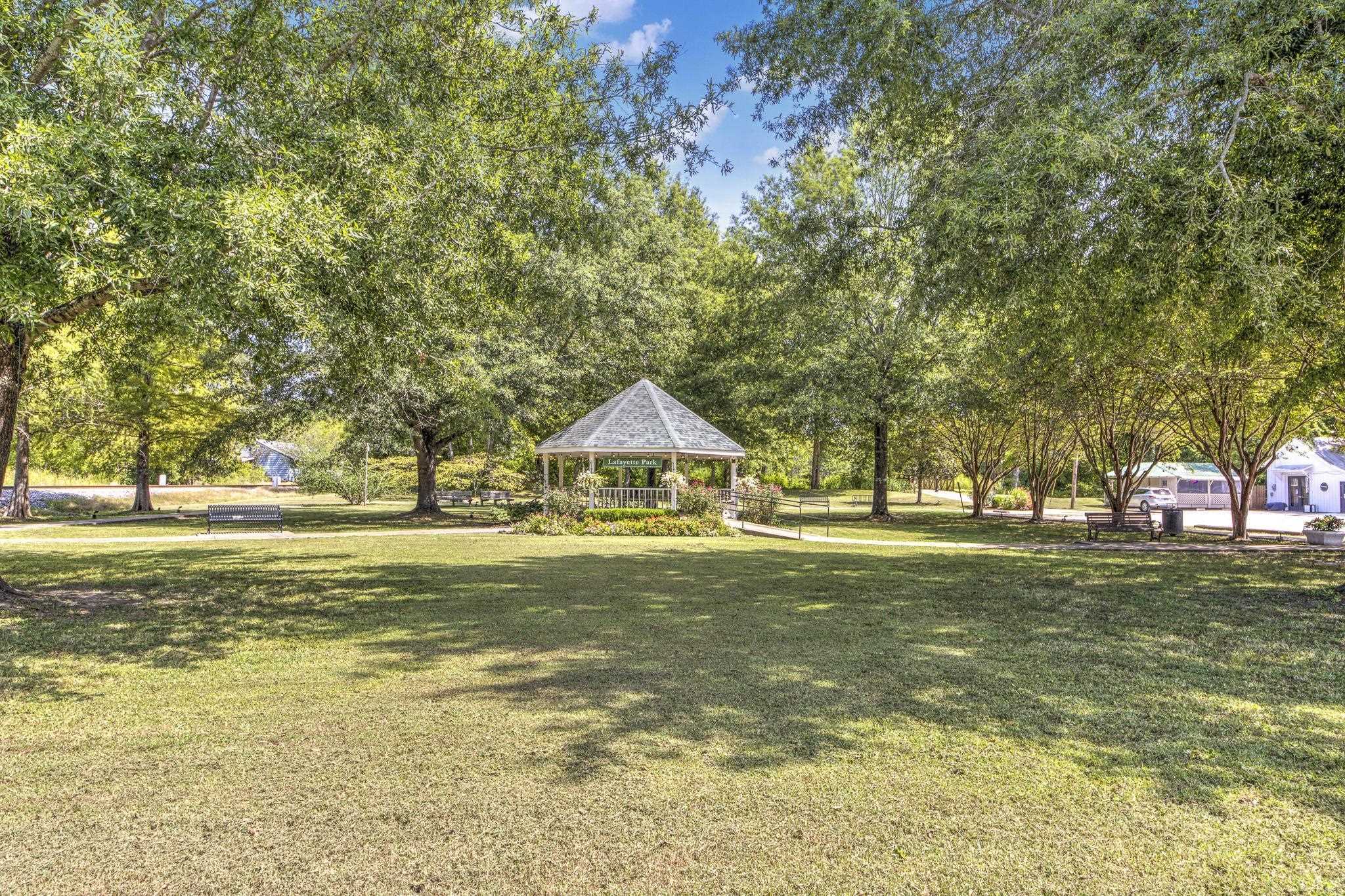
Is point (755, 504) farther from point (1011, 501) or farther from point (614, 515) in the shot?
point (1011, 501)

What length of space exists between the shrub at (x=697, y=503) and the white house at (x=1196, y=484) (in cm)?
3130

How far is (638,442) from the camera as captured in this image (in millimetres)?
23203

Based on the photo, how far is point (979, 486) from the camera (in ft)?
105

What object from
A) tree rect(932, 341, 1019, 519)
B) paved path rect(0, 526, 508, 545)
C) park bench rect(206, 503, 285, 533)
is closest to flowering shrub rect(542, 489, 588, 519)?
paved path rect(0, 526, 508, 545)

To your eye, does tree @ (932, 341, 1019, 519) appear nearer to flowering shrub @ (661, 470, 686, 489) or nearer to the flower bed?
the flower bed

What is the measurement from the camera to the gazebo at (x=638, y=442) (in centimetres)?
2309

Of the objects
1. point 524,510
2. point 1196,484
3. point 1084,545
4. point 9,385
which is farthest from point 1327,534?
point 1196,484

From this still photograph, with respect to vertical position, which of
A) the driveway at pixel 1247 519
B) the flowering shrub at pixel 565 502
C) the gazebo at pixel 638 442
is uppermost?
the gazebo at pixel 638 442

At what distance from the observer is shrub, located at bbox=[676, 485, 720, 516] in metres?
22.8

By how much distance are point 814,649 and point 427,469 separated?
24.6 meters

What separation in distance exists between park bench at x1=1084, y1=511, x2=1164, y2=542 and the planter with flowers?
3266 mm

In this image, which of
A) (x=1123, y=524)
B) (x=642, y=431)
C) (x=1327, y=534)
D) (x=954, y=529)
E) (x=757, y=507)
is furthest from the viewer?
(x=757, y=507)

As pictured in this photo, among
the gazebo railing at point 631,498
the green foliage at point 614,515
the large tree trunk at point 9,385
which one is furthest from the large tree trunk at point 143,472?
the large tree trunk at point 9,385

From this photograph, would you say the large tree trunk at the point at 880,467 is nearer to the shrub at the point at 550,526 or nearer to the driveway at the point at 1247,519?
the driveway at the point at 1247,519
